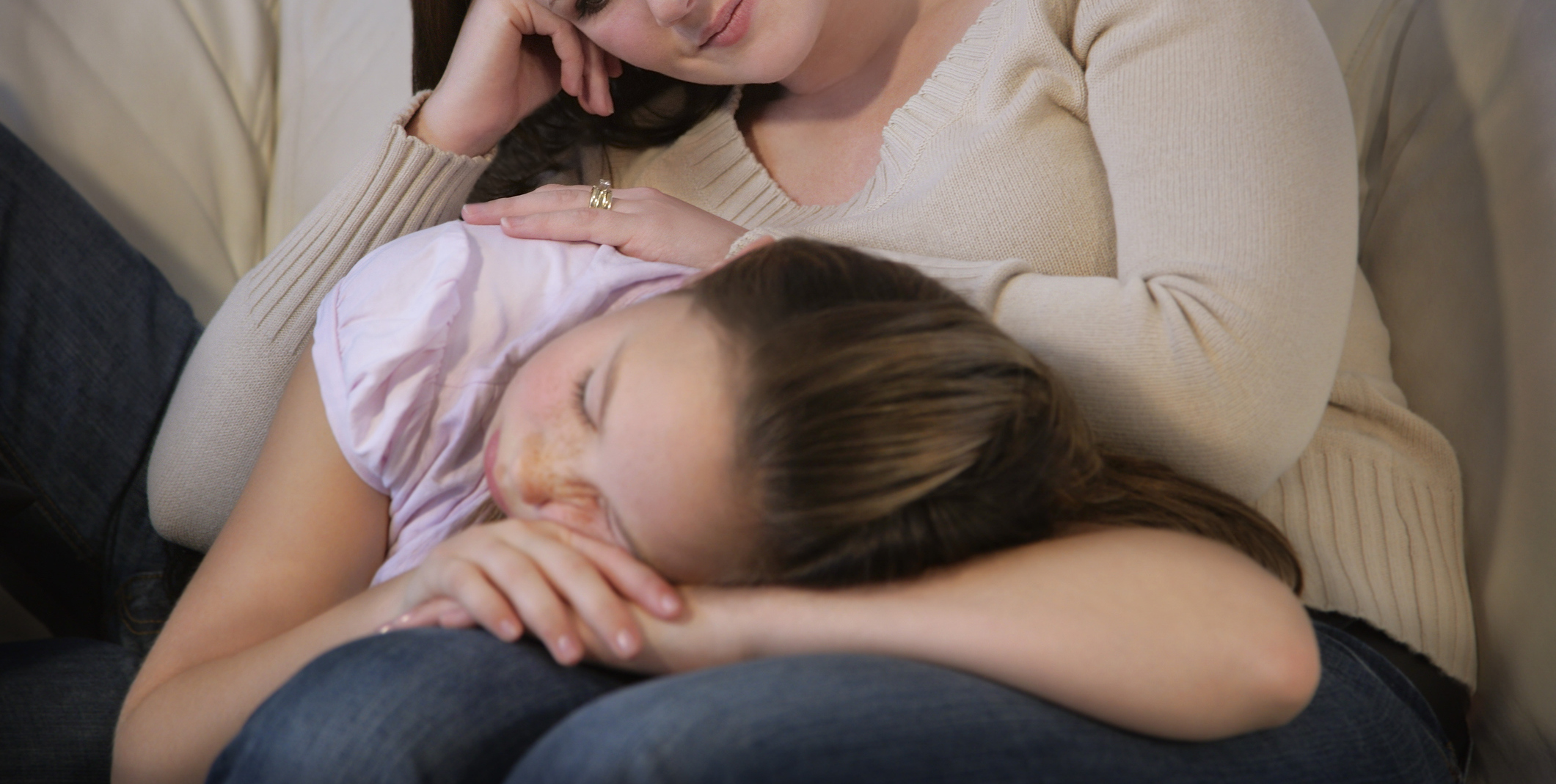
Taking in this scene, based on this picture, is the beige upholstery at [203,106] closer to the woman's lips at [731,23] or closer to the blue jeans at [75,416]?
the blue jeans at [75,416]

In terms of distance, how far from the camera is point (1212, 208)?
2.88ft

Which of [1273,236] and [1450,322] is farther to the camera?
[1450,322]

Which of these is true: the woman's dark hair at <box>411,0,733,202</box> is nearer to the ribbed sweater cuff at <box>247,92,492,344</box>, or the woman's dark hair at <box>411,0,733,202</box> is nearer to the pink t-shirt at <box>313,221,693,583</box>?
the ribbed sweater cuff at <box>247,92,492,344</box>

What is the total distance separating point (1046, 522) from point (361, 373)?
56cm

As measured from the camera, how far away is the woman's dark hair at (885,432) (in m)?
0.65

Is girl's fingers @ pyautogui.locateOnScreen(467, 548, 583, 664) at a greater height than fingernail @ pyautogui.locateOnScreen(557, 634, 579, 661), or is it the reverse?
girl's fingers @ pyautogui.locateOnScreen(467, 548, 583, 664)

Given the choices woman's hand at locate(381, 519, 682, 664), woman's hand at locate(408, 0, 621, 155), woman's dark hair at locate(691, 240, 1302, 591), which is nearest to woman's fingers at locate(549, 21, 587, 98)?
woman's hand at locate(408, 0, 621, 155)

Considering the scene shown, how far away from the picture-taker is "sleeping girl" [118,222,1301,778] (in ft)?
2.16

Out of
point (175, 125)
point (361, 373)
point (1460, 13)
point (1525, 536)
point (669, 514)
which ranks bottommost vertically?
point (1525, 536)

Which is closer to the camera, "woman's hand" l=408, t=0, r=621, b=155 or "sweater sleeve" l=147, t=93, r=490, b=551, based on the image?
"sweater sleeve" l=147, t=93, r=490, b=551

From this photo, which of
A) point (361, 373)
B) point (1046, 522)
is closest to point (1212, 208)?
point (1046, 522)

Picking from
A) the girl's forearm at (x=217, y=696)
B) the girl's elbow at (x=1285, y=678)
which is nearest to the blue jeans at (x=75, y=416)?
the girl's forearm at (x=217, y=696)

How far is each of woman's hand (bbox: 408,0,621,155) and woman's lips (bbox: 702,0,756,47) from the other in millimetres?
211

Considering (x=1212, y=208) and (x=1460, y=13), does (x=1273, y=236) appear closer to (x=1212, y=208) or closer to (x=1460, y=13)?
(x=1212, y=208)
